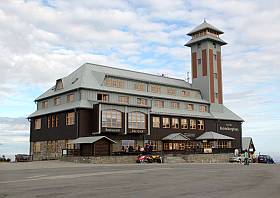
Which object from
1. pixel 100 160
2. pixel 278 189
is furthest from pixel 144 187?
pixel 100 160

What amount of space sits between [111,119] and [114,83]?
805 cm

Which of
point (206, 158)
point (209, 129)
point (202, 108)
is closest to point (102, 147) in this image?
point (206, 158)

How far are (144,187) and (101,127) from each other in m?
33.9

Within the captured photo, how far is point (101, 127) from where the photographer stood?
4947 centimetres

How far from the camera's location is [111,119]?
50.7m

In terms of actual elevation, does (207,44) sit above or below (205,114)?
above

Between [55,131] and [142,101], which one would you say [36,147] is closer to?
[55,131]

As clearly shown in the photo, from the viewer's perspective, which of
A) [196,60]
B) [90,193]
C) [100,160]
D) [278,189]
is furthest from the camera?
[196,60]

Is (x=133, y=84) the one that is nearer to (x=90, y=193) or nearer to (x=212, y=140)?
(x=212, y=140)

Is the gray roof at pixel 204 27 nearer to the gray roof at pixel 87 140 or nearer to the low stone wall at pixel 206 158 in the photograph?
the low stone wall at pixel 206 158

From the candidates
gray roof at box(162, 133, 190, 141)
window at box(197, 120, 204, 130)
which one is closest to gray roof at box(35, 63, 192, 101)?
window at box(197, 120, 204, 130)

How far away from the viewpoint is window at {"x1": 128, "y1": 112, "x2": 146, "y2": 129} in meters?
52.8

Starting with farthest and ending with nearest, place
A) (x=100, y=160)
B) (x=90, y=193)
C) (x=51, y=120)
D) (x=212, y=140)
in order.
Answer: (x=212, y=140), (x=51, y=120), (x=100, y=160), (x=90, y=193)

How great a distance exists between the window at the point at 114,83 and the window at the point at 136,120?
6088 mm
